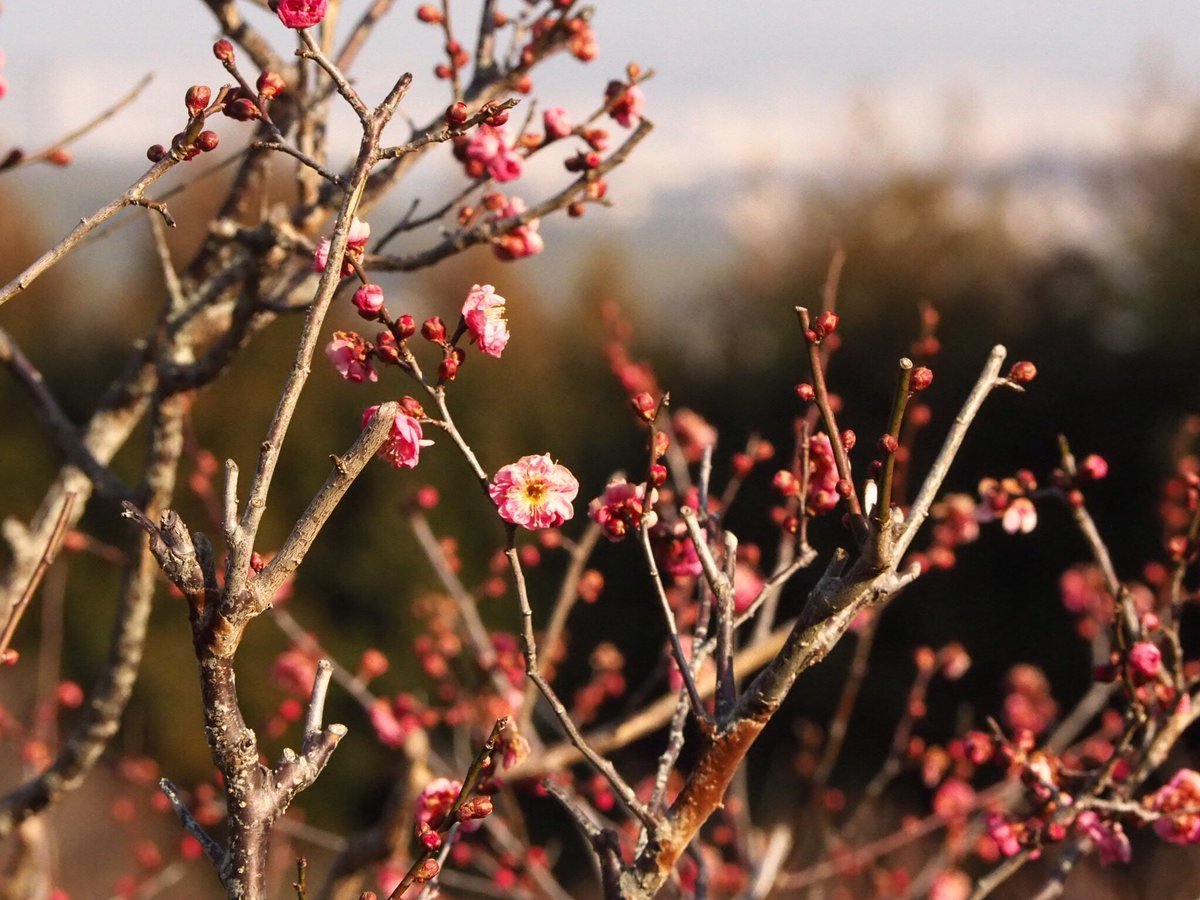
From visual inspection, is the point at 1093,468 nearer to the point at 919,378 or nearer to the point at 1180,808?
the point at 1180,808

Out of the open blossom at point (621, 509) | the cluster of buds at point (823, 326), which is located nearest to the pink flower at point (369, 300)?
the open blossom at point (621, 509)

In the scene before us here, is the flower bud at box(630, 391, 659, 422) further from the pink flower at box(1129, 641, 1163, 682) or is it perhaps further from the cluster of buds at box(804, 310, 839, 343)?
the pink flower at box(1129, 641, 1163, 682)

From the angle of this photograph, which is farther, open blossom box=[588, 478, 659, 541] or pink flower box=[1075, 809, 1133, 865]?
pink flower box=[1075, 809, 1133, 865]

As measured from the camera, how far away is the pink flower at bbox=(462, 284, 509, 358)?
4.87 feet

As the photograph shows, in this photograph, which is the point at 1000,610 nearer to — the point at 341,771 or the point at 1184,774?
the point at 341,771

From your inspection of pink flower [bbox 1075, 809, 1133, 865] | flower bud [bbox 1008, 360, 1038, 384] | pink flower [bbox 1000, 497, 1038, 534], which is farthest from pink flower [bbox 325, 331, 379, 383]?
pink flower [bbox 1075, 809, 1133, 865]

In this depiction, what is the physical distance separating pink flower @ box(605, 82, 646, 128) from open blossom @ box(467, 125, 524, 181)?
21cm

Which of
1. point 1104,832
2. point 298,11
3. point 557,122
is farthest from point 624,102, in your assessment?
point 1104,832

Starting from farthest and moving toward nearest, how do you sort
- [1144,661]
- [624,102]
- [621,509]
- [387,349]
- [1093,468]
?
[624,102]
[1093,468]
[1144,661]
[621,509]
[387,349]

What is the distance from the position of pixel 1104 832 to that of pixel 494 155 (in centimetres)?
151

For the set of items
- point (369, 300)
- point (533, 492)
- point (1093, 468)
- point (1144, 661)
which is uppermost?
point (369, 300)

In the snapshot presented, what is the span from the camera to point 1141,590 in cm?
378

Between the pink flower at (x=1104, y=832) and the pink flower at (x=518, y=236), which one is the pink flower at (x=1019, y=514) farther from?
the pink flower at (x=518, y=236)

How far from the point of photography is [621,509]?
62.7 inches
